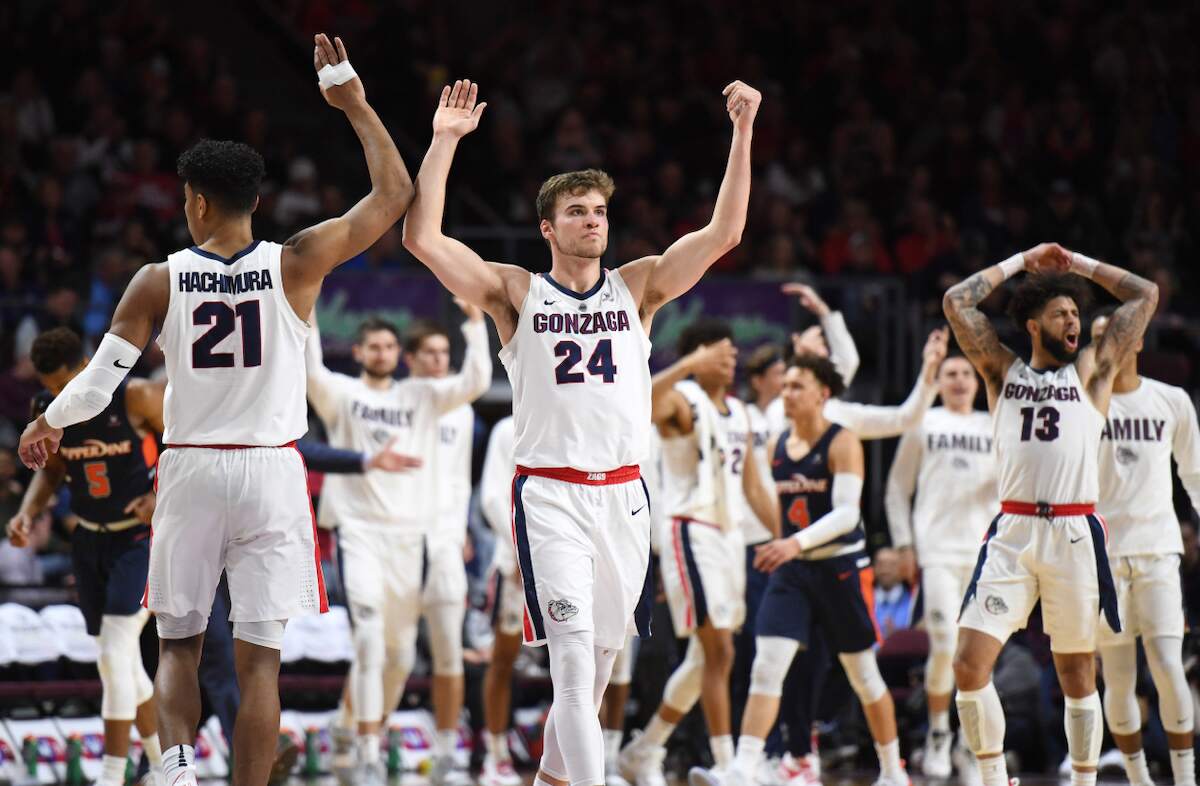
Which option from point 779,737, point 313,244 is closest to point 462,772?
point 779,737

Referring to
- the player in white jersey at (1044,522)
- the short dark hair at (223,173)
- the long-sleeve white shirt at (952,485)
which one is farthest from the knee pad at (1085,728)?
the short dark hair at (223,173)

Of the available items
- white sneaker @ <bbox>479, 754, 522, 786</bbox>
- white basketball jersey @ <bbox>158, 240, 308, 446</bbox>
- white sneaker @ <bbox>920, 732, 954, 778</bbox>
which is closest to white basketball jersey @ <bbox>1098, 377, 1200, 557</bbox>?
white sneaker @ <bbox>920, 732, 954, 778</bbox>

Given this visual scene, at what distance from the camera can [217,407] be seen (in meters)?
6.63

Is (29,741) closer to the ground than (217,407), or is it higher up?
closer to the ground

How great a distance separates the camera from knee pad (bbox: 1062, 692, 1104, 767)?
836 cm

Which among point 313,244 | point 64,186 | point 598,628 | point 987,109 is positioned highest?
point 987,109

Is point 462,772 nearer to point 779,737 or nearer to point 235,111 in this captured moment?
point 779,737

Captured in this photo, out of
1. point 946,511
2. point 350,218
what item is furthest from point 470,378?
point 350,218

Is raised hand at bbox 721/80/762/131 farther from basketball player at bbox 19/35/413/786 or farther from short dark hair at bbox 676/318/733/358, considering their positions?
short dark hair at bbox 676/318/733/358

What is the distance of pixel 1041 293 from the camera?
852 cm

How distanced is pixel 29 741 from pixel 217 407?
16.2ft

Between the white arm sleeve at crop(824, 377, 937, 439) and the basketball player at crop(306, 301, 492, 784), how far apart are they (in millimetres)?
2469

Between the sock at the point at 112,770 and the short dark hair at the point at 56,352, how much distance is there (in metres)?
2.08

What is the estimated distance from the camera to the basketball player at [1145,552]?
30.3 ft
